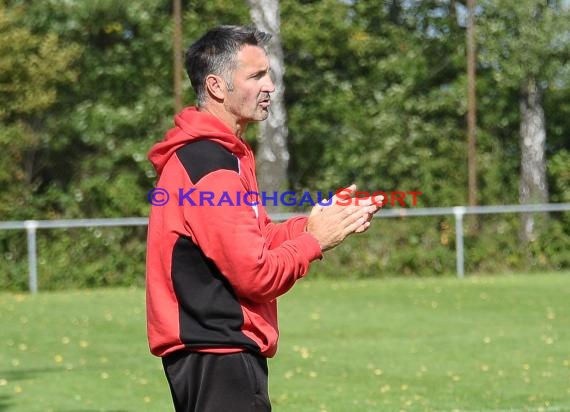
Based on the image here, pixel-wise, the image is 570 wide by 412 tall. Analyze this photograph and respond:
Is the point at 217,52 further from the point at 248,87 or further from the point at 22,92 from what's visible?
the point at 22,92

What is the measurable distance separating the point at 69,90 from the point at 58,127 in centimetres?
80

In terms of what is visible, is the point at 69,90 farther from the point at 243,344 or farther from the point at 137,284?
the point at 243,344

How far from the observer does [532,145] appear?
2527 cm

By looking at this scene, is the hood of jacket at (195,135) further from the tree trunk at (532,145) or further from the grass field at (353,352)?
the tree trunk at (532,145)

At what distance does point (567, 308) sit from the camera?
620 inches

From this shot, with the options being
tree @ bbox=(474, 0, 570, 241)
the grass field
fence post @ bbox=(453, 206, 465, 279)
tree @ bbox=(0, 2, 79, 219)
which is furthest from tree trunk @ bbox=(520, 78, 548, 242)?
tree @ bbox=(0, 2, 79, 219)

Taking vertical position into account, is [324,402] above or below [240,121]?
below

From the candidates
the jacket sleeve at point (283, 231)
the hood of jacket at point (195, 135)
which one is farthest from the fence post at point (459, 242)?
the hood of jacket at point (195, 135)

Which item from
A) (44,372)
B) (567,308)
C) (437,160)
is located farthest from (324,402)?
(437,160)

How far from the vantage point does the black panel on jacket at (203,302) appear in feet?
13.1

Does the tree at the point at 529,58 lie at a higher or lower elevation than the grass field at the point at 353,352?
higher

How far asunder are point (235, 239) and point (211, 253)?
0.10m

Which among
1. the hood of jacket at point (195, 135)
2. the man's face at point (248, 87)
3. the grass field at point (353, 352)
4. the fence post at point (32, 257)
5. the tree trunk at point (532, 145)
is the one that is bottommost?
the grass field at point (353, 352)

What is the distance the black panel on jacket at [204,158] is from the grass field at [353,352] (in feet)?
16.8
